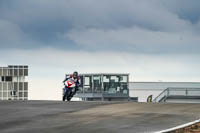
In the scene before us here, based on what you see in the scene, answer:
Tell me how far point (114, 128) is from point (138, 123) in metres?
1.15

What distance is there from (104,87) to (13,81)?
11953cm

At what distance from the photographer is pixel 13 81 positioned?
17100 cm

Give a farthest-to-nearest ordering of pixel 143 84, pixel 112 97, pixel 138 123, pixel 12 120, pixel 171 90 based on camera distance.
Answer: pixel 143 84
pixel 112 97
pixel 171 90
pixel 12 120
pixel 138 123

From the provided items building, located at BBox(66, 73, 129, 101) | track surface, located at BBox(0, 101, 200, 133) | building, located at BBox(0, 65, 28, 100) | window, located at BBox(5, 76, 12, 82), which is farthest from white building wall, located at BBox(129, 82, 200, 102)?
window, located at BBox(5, 76, 12, 82)

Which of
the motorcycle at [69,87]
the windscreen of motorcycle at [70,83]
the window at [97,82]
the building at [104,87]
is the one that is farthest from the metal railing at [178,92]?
the windscreen of motorcycle at [70,83]

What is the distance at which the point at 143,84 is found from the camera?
3297 inches

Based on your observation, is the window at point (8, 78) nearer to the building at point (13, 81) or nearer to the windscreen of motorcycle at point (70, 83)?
the building at point (13, 81)

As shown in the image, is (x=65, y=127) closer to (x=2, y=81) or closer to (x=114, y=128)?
(x=114, y=128)

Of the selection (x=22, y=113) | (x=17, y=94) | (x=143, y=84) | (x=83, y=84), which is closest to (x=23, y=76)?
(x=17, y=94)

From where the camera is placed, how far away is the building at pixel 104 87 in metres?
55.5

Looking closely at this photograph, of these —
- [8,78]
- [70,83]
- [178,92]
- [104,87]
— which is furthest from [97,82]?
[8,78]

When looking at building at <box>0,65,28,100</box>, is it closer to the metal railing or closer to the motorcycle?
the metal railing

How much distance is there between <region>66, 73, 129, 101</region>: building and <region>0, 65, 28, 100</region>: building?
371 ft

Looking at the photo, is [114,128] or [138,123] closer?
[114,128]
